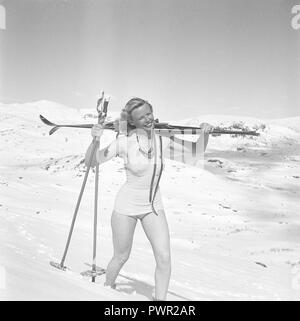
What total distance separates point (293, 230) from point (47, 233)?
515cm

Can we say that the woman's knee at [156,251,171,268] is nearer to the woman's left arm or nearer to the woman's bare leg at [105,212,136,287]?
the woman's bare leg at [105,212,136,287]

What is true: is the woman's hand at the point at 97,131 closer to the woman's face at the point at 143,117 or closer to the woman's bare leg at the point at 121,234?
the woman's face at the point at 143,117

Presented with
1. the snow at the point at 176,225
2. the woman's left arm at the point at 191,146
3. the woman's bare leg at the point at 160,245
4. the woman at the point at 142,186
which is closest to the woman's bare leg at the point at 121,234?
the woman at the point at 142,186

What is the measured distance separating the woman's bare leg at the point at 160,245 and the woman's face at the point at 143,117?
666 mm

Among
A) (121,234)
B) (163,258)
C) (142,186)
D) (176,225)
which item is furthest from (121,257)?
(176,225)

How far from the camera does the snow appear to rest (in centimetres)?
421

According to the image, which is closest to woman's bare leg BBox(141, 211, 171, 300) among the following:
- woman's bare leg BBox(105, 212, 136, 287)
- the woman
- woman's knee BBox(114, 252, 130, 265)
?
the woman

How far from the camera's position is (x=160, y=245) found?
344 centimetres

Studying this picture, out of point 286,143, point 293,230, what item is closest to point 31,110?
point 286,143

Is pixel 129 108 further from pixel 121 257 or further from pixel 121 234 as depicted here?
pixel 121 257

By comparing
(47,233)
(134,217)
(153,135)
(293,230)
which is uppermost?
(153,135)
